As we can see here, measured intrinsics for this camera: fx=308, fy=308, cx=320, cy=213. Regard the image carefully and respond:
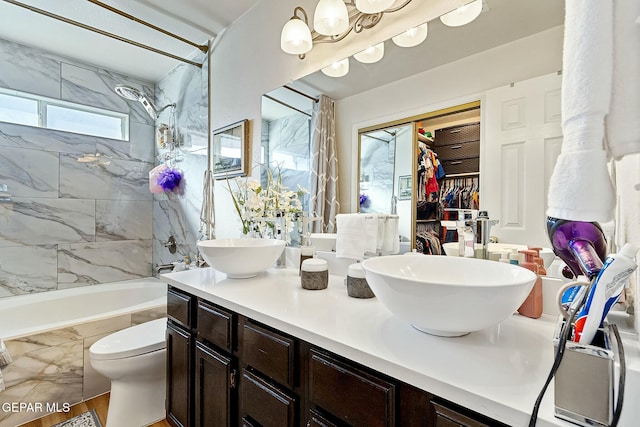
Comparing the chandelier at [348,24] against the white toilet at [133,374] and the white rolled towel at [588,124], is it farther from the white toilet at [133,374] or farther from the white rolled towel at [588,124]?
the white toilet at [133,374]

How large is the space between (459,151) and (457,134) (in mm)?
69

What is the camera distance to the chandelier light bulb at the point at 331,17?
4.97 feet

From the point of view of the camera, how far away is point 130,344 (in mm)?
1703

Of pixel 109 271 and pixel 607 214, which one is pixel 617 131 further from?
pixel 109 271

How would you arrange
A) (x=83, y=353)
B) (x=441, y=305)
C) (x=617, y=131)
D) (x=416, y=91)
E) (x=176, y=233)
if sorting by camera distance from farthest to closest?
(x=176, y=233) < (x=83, y=353) < (x=416, y=91) < (x=441, y=305) < (x=617, y=131)

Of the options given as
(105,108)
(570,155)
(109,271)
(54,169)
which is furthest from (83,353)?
(570,155)

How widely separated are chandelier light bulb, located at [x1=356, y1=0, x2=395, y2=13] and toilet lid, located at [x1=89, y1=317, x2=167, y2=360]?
2.02 metres

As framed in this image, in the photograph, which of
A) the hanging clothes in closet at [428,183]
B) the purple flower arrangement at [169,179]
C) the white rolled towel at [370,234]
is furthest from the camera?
the purple flower arrangement at [169,179]

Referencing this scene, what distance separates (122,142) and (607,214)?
12.4 ft

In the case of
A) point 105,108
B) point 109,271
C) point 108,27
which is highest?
point 108,27

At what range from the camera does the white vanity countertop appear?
535 mm

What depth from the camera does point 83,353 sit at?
2.02 metres

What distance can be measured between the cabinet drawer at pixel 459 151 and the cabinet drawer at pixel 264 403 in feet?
3.35

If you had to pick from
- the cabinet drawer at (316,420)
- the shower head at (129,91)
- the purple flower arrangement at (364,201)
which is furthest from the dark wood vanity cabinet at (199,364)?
the shower head at (129,91)
